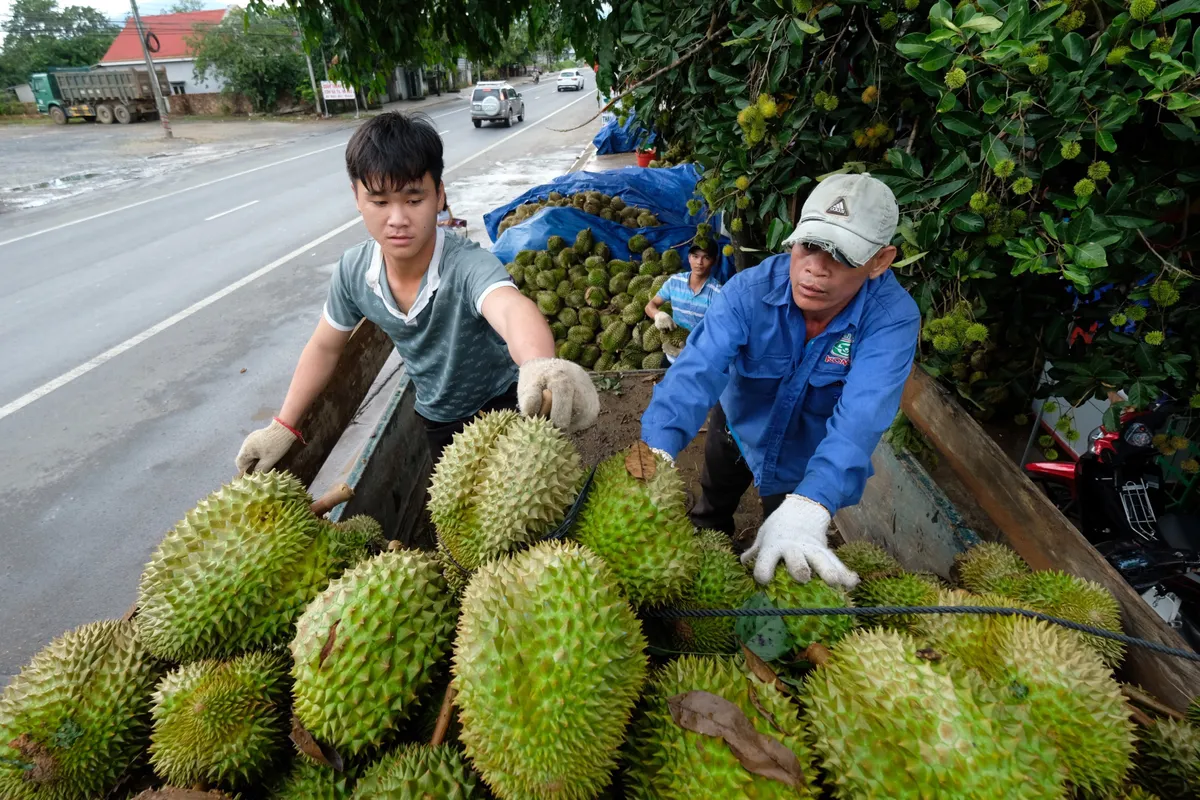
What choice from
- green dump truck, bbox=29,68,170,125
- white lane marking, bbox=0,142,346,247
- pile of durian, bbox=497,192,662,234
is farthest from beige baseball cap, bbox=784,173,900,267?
green dump truck, bbox=29,68,170,125

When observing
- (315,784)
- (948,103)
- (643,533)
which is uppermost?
(948,103)

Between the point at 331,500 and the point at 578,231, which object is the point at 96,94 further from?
the point at 331,500

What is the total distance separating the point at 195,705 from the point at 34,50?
69.8m

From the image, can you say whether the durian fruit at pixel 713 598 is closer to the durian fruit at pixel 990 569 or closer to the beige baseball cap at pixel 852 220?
the durian fruit at pixel 990 569

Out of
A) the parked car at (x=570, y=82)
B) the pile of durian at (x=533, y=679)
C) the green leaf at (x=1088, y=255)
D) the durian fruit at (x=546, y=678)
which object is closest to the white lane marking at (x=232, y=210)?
the pile of durian at (x=533, y=679)

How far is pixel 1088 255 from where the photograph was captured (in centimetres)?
208

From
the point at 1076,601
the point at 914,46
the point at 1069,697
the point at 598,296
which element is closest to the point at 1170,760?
the point at 1069,697

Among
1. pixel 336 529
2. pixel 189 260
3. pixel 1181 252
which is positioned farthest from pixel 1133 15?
pixel 189 260

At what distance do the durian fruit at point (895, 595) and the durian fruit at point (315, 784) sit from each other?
124 centimetres

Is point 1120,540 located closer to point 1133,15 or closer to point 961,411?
point 961,411

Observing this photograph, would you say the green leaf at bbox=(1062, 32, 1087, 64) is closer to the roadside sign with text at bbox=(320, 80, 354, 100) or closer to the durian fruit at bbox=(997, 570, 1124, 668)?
the durian fruit at bbox=(997, 570, 1124, 668)

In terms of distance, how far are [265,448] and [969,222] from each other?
109 inches

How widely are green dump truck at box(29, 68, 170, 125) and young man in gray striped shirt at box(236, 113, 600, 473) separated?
133 ft

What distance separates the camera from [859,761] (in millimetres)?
1161
